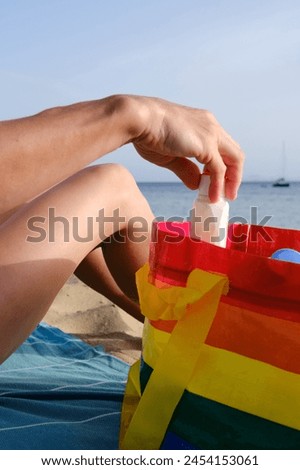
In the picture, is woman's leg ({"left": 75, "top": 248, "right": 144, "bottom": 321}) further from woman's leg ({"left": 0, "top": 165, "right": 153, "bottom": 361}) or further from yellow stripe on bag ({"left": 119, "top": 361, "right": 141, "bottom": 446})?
yellow stripe on bag ({"left": 119, "top": 361, "right": 141, "bottom": 446})

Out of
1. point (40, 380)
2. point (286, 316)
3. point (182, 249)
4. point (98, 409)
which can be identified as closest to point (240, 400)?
point (286, 316)

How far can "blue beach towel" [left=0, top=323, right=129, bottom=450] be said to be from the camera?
1356mm

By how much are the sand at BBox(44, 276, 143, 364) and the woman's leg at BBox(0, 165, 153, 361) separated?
80 centimetres

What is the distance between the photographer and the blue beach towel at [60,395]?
136cm

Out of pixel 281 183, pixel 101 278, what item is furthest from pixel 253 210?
pixel 281 183

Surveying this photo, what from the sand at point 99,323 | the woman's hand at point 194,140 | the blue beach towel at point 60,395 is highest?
the woman's hand at point 194,140

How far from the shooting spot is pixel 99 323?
2.62 m

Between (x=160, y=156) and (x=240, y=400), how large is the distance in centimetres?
54

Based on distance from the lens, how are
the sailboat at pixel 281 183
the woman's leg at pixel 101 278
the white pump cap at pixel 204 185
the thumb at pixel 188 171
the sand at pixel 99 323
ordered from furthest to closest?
1. the sailboat at pixel 281 183
2. the sand at pixel 99 323
3. the woman's leg at pixel 101 278
4. the thumb at pixel 188 171
5. the white pump cap at pixel 204 185

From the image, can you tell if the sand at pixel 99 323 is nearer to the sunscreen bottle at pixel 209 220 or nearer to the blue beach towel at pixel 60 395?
the blue beach towel at pixel 60 395

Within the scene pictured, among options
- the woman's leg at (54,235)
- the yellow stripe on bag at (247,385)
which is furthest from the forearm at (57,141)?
the yellow stripe on bag at (247,385)

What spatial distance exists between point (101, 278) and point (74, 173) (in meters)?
0.55

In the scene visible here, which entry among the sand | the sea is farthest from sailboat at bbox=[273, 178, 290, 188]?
the sand

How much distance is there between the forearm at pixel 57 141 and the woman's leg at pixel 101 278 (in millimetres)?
572
